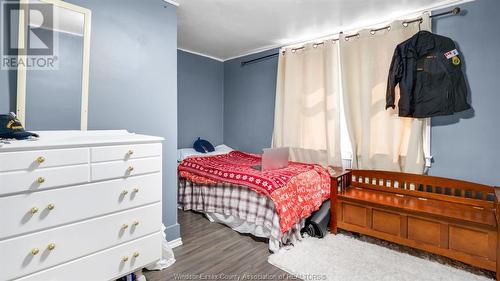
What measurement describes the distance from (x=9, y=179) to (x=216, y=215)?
7.02 feet

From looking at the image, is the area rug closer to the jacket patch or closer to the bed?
the bed

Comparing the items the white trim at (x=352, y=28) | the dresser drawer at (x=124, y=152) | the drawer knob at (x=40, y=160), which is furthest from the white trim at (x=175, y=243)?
the white trim at (x=352, y=28)

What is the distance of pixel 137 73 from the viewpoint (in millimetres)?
2244

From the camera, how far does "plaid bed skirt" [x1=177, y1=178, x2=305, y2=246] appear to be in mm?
2445

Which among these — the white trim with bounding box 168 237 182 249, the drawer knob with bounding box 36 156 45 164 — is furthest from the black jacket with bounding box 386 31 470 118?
the drawer knob with bounding box 36 156 45 164

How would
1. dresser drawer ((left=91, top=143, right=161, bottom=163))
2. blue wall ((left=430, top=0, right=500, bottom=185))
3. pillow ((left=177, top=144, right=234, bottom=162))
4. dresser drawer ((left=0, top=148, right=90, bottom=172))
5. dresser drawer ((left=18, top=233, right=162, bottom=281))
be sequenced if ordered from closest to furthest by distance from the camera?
dresser drawer ((left=0, top=148, right=90, bottom=172))
dresser drawer ((left=18, top=233, right=162, bottom=281))
dresser drawer ((left=91, top=143, right=161, bottom=163))
blue wall ((left=430, top=0, right=500, bottom=185))
pillow ((left=177, top=144, right=234, bottom=162))

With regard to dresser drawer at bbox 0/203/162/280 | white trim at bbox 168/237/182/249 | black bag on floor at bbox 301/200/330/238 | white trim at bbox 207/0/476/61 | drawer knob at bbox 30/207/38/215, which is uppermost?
white trim at bbox 207/0/476/61

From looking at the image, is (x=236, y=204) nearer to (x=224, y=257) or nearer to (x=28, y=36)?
(x=224, y=257)

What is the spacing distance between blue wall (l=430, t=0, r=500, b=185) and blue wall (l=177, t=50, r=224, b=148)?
3424mm

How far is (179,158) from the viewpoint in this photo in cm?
370

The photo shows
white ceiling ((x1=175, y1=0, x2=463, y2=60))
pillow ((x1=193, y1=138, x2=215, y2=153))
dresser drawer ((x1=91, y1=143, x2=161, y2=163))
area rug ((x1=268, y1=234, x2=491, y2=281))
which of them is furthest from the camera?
pillow ((x1=193, y1=138, x2=215, y2=153))

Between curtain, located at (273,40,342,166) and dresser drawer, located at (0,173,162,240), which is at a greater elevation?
curtain, located at (273,40,342,166)

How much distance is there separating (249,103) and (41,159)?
3.37 metres

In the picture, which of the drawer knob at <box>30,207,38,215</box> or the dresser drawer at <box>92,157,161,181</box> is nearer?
the drawer knob at <box>30,207,38,215</box>
